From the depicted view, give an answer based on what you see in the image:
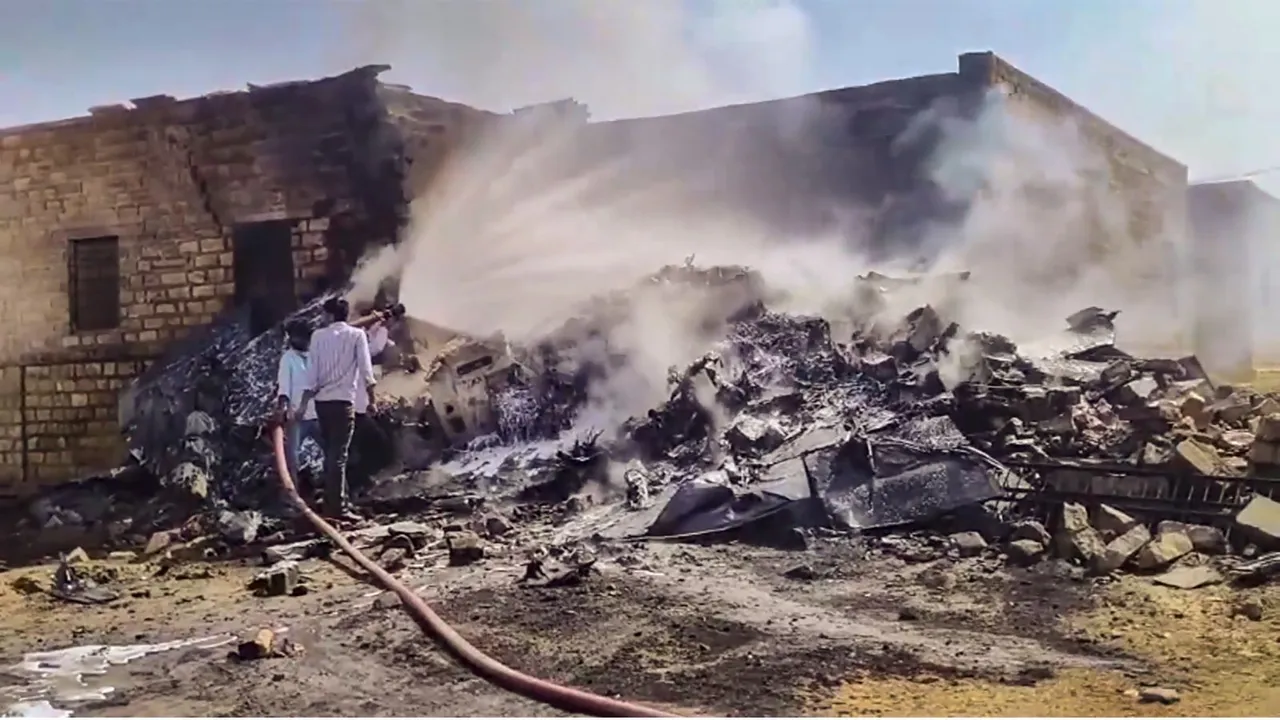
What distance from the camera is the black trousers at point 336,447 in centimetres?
350

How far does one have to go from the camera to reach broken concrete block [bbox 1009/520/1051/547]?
9.88 feet

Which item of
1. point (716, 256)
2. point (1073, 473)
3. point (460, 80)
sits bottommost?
point (1073, 473)

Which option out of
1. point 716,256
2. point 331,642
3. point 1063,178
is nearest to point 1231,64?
point 1063,178

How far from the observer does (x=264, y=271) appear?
4297 mm

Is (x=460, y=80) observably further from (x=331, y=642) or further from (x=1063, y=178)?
(x=1063, y=178)

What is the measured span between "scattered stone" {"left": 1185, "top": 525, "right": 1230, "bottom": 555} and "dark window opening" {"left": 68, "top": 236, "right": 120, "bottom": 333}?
3637 mm

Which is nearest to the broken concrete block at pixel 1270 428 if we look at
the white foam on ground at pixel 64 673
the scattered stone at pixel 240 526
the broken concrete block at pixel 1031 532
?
the broken concrete block at pixel 1031 532

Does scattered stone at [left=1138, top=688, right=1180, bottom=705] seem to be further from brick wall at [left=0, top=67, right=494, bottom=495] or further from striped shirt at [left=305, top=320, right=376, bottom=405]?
brick wall at [left=0, top=67, right=494, bottom=495]

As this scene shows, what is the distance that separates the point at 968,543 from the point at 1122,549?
375mm

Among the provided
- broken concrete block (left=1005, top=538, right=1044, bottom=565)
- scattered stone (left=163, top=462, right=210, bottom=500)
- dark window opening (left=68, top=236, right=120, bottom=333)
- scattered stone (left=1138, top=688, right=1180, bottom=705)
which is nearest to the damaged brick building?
dark window opening (left=68, top=236, right=120, bottom=333)

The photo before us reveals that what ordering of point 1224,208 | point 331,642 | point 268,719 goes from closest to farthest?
point 268,719, point 331,642, point 1224,208

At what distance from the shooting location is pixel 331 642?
2973 mm

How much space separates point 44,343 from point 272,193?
3.24ft

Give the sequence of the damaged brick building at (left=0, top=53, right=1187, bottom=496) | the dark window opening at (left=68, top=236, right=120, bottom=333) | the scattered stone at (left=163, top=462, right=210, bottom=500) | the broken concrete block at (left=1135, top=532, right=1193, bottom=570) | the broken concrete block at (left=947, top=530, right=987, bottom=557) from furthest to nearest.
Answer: the dark window opening at (left=68, top=236, right=120, bottom=333), the scattered stone at (left=163, top=462, right=210, bottom=500), the damaged brick building at (left=0, top=53, right=1187, bottom=496), the broken concrete block at (left=947, top=530, right=987, bottom=557), the broken concrete block at (left=1135, top=532, right=1193, bottom=570)
